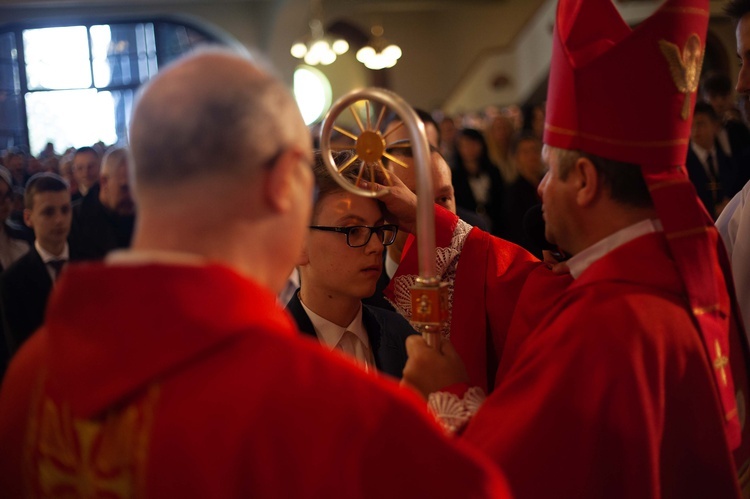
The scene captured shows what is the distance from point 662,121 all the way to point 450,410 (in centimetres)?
79

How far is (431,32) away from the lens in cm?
1998

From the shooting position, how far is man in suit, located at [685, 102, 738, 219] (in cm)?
555

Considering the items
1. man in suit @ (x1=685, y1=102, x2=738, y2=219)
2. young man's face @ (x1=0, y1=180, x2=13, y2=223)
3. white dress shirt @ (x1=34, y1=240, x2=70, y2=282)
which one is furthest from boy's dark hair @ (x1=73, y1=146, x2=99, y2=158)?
man in suit @ (x1=685, y1=102, x2=738, y2=219)

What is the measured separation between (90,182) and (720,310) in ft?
13.4

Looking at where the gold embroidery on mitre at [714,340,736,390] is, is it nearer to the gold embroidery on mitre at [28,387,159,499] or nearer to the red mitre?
the red mitre

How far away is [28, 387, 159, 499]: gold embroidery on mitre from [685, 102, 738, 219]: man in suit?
4.89 metres

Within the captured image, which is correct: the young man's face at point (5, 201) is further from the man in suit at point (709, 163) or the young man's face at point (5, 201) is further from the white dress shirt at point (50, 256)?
the man in suit at point (709, 163)

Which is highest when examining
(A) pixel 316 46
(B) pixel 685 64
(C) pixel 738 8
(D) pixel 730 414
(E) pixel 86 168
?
(A) pixel 316 46

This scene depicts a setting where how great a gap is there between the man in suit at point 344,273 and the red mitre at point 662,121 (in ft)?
2.57

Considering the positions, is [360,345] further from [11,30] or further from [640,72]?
[11,30]

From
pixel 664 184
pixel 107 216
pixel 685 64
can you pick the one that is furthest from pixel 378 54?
pixel 664 184

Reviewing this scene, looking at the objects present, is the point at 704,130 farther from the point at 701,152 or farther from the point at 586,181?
the point at 586,181

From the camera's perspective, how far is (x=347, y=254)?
103 inches

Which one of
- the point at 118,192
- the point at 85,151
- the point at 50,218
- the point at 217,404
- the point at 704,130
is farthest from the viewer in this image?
the point at 704,130
